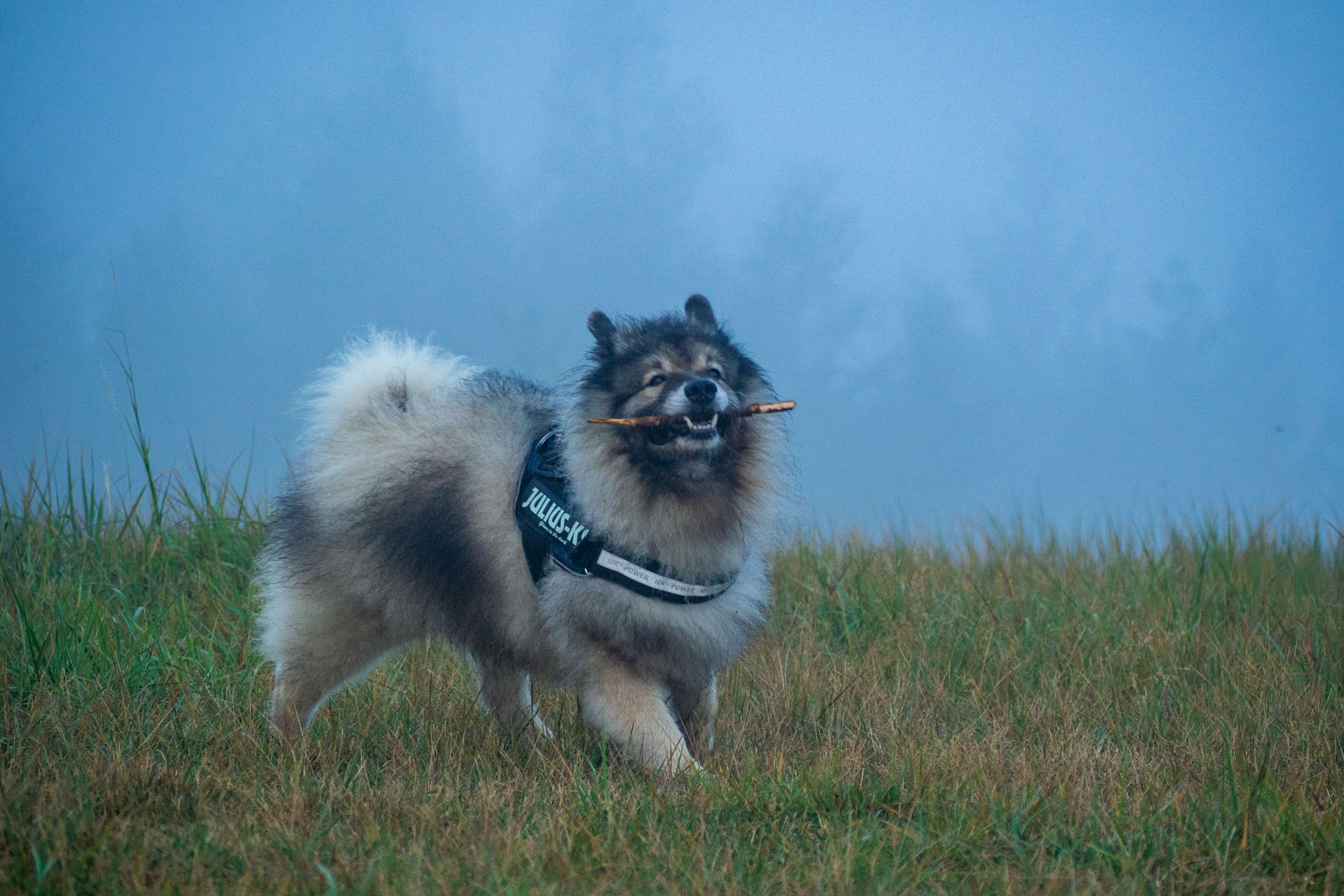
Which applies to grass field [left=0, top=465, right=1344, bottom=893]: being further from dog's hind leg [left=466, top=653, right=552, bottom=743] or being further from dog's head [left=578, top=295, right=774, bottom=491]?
dog's head [left=578, top=295, right=774, bottom=491]

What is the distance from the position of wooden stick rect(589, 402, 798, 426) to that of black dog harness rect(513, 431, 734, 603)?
32cm

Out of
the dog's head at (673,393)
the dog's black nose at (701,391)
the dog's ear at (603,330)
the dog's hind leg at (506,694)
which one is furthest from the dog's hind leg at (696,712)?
the dog's ear at (603,330)

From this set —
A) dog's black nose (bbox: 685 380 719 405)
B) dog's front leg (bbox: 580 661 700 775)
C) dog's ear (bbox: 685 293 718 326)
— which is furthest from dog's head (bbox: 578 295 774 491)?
dog's front leg (bbox: 580 661 700 775)

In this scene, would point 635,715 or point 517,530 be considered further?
point 517,530

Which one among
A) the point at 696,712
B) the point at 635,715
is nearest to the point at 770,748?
the point at 696,712

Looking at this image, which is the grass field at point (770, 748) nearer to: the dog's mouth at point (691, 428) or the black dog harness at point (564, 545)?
the black dog harness at point (564, 545)

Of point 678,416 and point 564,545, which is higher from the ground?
point 678,416

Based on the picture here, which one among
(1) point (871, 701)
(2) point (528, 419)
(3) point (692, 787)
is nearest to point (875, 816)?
(3) point (692, 787)

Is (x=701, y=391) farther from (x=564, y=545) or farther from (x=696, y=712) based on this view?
(x=696, y=712)

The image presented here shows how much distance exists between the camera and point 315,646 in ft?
13.2

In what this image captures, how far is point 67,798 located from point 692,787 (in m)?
1.79

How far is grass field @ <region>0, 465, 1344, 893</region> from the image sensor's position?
2.59 m

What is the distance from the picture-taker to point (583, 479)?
3.50m

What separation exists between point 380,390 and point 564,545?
3.81 feet
